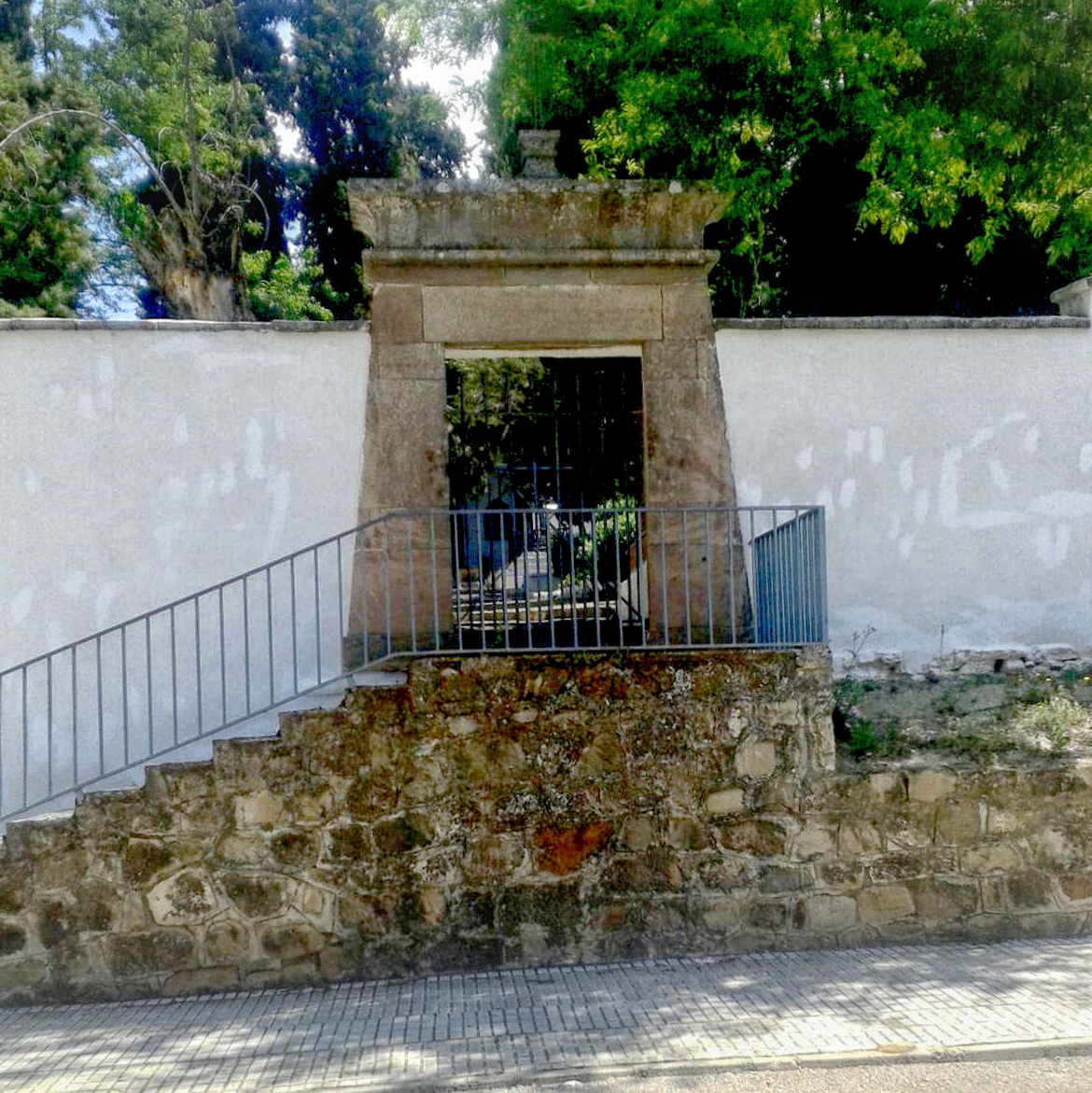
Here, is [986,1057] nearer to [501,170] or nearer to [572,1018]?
[572,1018]

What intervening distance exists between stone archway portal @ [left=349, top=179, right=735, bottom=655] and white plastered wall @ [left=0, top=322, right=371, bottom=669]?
37 centimetres

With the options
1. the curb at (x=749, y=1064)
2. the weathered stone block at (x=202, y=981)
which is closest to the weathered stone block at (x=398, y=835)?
the weathered stone block at (x=202, y=981)

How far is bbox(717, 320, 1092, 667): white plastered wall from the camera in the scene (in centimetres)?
769

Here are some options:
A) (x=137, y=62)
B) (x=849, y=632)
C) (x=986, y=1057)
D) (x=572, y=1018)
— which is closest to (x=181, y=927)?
(x=572, y=1018)

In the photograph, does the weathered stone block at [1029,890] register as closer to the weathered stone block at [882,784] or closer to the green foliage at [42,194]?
the weathered stone block at [882,784]

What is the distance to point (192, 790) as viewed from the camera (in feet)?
19.5

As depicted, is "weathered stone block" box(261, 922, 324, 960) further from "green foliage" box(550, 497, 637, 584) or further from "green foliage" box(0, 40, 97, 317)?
"green foliage" box(0, 40, 97, 317)

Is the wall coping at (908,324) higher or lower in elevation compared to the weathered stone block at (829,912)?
higher

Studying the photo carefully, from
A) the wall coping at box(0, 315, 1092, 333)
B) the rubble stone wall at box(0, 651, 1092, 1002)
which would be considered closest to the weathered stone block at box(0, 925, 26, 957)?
the rubble stone wall at box(0, 651, 1092, 1002)

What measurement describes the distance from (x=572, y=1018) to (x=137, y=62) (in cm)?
1750

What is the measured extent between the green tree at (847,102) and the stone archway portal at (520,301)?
134 inches

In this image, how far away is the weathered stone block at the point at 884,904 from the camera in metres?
6.27

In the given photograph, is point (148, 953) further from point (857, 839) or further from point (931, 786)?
point (931, 786)

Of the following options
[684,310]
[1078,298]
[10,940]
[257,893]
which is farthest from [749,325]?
[10,940]
